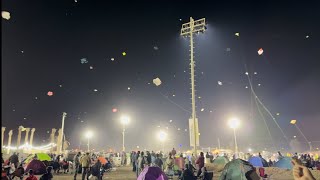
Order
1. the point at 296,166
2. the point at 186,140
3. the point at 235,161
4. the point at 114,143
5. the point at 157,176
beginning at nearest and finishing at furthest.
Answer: the point at 296,166 → the point at 157,176 → the point at 235,161 → the point at 186,140 → the point at 114,143

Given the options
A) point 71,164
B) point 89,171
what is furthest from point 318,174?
point 71,164

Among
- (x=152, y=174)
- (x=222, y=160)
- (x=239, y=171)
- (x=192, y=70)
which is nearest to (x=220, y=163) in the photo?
(x=222, y=160)

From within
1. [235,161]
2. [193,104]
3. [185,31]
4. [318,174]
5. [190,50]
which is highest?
[185,31]

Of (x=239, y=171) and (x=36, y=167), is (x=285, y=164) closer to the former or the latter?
(x=239, y=171)

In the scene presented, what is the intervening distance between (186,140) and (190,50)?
137m

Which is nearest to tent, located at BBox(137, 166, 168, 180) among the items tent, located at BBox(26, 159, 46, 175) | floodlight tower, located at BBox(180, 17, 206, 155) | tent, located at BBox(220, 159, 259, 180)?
tent, located at BBox(220, 159, 259, 180)

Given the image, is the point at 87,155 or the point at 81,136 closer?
the point at 87,155

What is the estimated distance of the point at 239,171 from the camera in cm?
1209

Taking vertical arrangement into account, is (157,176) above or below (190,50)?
below

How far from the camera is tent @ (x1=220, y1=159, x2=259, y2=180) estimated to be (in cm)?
1202

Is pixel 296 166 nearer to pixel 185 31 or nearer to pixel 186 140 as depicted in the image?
pixel 185 31

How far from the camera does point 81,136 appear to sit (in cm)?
16338

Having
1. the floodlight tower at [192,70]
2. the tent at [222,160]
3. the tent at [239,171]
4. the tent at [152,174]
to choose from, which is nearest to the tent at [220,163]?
the tent at [222,160]

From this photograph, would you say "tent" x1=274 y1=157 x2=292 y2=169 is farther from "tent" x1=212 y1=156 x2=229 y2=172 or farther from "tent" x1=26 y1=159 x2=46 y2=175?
"tent" x1=26 y1=159 x2=46 y2=175
